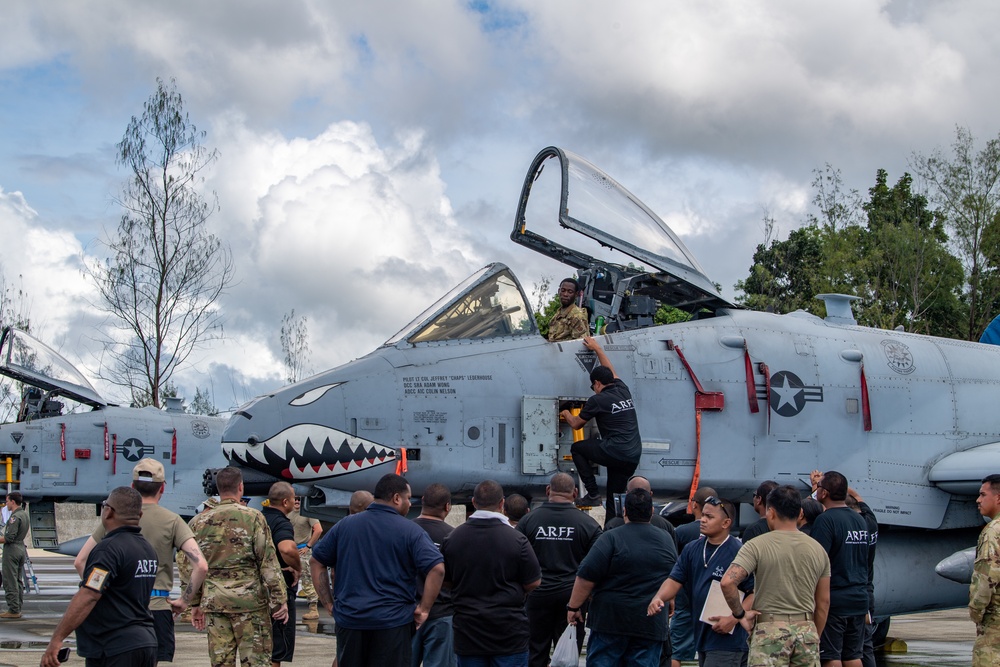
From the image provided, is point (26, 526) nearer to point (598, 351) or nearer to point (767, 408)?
point (598, 351)

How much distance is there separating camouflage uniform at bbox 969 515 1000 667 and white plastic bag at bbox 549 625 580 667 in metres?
2.47

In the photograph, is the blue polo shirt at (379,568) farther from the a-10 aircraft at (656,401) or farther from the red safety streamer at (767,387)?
the red safety streamer at (767,387)

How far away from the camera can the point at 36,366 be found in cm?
2142

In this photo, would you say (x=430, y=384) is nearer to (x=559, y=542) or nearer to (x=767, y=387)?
(x=559, y=542)

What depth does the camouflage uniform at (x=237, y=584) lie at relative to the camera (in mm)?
6895

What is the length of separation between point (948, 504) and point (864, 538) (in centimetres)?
447

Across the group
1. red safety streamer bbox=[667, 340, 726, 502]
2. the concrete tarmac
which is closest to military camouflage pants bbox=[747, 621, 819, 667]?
red safety streamer bbox=[667, 340, 726, 502]

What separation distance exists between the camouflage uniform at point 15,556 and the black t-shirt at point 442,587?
962 centimetres

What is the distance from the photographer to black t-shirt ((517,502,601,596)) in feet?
24.7

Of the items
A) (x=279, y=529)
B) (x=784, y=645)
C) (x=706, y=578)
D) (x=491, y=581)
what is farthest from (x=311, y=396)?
(x=784, y=645)

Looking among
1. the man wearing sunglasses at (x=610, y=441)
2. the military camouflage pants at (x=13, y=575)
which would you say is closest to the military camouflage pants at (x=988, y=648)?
the man wearing sunglasses at (x=610, y=441)

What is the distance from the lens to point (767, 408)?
1095 cm

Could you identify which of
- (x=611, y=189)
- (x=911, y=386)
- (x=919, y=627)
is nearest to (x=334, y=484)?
(x=611, y=189)

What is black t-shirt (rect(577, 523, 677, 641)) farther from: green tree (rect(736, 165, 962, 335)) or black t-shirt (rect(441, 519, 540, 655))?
green tree (rect(736, 165, 962, 335))
